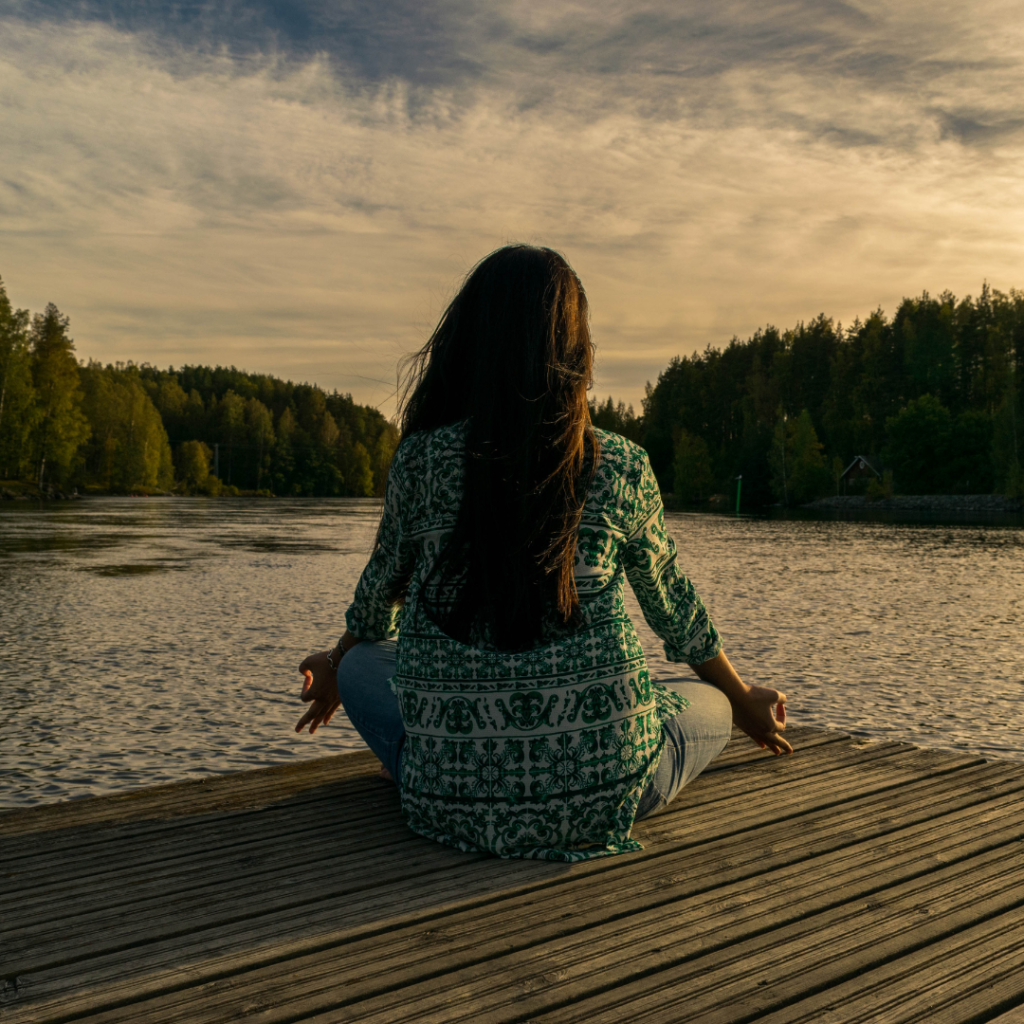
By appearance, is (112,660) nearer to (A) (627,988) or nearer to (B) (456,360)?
(B) (456,360)

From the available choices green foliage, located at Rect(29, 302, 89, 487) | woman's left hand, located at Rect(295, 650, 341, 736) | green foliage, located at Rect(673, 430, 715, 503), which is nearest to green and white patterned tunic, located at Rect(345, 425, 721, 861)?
woman's left hand, located at Rect(295, 650, 341, 736)

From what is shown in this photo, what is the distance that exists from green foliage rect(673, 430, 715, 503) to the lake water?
231ft

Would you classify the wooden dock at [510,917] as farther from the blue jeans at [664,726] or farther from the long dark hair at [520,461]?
the long dark hair at [520,461]

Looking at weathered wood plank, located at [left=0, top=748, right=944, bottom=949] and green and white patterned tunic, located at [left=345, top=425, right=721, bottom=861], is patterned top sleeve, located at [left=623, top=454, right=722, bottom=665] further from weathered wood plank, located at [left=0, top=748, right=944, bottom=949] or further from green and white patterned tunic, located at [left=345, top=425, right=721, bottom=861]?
weathered wood plank, located at [left=0, top=748, right=944, bottom=949]

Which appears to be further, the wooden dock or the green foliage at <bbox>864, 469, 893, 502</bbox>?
the green foliage at <bbox>864, 469, 893, 502</bbox>

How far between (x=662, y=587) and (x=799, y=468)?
7546 centimetres

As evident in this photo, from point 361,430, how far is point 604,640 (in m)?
148

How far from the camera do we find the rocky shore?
5938cm

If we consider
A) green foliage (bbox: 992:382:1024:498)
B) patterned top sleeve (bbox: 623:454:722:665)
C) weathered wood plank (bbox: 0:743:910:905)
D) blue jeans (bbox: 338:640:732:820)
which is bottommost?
weathered wood plank (bbox: 0:743:910:905)

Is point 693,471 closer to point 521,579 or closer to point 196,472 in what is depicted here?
point 196,472

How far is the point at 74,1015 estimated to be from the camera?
1567mm

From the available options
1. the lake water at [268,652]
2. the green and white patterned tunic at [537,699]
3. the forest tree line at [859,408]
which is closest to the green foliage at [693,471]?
the forest tree line at [859,408]

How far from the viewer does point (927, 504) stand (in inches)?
2559

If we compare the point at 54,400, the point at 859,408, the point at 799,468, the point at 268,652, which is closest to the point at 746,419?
the point at 859,408
